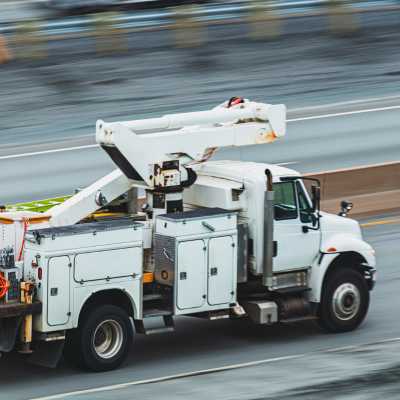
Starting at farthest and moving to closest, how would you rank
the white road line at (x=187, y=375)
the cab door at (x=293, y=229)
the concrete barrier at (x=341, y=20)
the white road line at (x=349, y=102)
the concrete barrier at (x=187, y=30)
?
the concrete barrier at (x=341, y=20) < the concrete barrier at (x=187, y=30) < the white road line at (x=349, y=102) < the cab door at (x=293, y=229) < the white road line at (x=187, y=375)

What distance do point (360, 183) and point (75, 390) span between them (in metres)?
11.4

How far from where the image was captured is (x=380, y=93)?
36.0 metres

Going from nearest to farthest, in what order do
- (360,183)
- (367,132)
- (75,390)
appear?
(75,390) < (360,183) < (367,132)

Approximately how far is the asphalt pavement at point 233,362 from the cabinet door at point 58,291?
0.74 metres

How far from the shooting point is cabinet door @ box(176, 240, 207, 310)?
15242 millimetres

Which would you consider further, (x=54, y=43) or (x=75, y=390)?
(x=54, y=43)

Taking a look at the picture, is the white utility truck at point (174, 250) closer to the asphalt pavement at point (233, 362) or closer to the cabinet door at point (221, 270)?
the cabinet door at point (221, 270)

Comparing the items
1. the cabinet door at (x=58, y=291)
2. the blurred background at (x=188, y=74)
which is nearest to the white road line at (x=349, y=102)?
the blurred background at (x=188, y=74)

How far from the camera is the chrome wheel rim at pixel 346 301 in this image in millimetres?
16750

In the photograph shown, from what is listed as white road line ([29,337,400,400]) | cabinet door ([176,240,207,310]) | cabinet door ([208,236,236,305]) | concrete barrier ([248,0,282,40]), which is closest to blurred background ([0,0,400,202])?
concrete barrier ([248,0,282,40])

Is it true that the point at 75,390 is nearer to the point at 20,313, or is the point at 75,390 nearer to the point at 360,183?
the point at 20,313

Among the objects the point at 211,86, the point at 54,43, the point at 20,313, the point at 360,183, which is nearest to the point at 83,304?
the point at 20,313

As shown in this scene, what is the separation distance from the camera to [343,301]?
55.2 ft

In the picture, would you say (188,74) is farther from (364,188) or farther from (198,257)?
(198,257)
